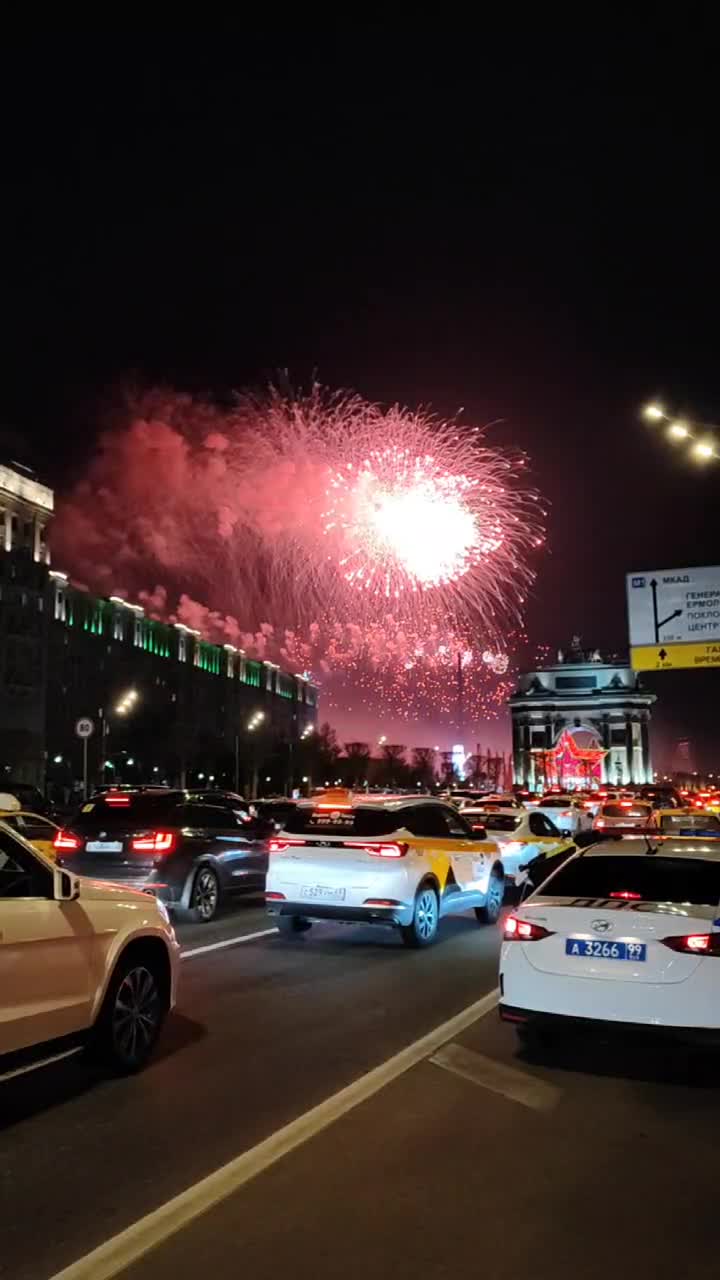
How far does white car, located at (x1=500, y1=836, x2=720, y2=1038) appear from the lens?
6.39 metres

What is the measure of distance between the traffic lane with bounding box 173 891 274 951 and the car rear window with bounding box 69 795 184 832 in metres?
1.45

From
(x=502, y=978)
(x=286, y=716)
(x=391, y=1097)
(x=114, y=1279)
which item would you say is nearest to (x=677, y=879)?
(x=502, y=978)

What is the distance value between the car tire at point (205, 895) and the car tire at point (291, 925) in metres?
1.41

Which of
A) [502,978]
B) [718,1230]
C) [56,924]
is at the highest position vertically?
[56,924]

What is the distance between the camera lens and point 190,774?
97.6 m

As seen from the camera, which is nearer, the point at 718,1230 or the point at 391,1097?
the point at 718,1230

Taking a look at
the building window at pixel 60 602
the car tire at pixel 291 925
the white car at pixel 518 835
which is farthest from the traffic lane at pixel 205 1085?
the building window at pixel 60 602

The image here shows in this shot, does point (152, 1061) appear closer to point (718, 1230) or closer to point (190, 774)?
point (718, 1230)

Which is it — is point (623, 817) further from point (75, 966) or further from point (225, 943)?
point (75, 966)

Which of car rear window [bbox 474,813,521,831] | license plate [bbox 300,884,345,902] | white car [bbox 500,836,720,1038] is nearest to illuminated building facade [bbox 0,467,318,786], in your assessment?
car rear window [bbox 474,813,521,831]

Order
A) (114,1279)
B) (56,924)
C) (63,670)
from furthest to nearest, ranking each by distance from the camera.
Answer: (63,670) → (56,924) → (114,1279)

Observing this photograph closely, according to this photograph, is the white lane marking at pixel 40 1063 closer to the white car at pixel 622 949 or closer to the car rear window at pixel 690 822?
the white car at pixel 622 949

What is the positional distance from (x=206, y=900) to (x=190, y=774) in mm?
84818

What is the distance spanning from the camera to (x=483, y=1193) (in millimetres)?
4820
